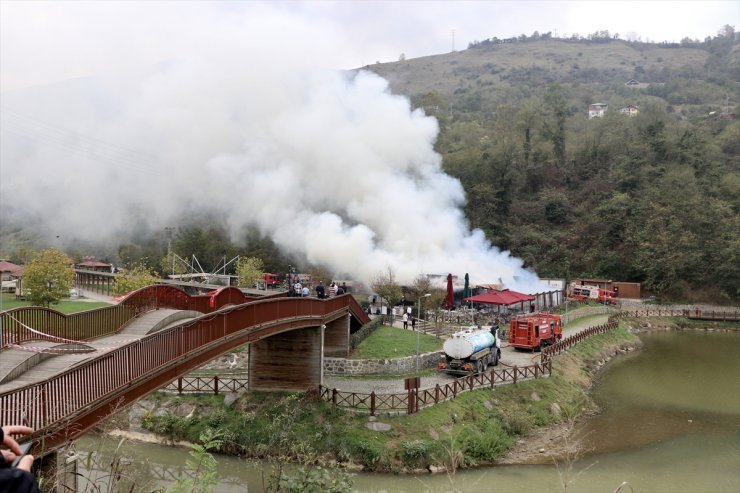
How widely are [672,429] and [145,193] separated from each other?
3693 inches

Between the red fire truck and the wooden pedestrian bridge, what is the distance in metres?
12.6

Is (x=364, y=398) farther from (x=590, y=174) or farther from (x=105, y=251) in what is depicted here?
(x=105, y=251)

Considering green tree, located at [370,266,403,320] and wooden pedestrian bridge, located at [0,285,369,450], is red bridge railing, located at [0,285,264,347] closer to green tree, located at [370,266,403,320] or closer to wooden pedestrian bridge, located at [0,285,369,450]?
wooden pedestrian bridge, located at [0,285,369,450]

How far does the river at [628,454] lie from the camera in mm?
19406

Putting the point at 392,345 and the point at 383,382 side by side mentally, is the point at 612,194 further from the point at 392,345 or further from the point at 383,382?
the point at 383,382

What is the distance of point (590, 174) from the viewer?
82500 millimetres

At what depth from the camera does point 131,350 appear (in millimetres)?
12680

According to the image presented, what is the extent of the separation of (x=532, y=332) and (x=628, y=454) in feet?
38.9

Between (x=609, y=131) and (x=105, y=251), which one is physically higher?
(x=609, y=131)

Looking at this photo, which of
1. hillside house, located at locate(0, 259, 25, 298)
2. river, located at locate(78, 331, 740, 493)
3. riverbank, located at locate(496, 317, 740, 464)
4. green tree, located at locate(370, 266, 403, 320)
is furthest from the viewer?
hillside house, located at locate(0, 259, 25, 298)

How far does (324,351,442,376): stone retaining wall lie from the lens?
1093 inches

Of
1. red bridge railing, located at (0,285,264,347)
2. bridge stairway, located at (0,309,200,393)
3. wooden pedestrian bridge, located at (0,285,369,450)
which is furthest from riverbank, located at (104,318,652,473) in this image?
bridge stairway, located at (0,309,200,393)

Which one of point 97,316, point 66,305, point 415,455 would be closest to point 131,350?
point 97,316

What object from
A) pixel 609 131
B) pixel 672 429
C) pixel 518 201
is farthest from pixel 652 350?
pixel 609 131
